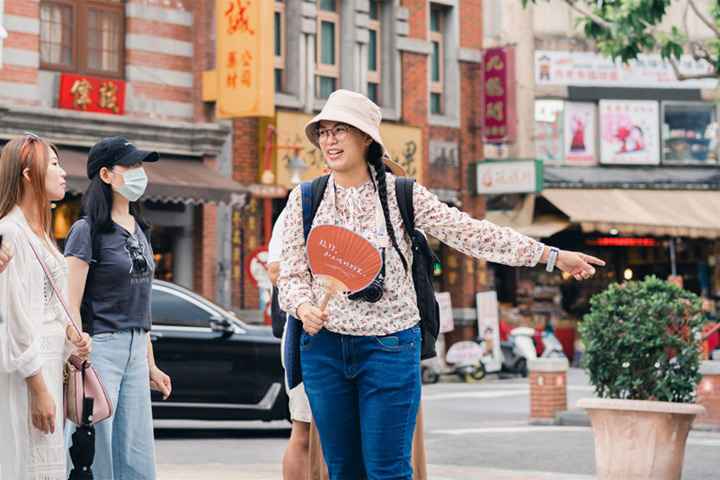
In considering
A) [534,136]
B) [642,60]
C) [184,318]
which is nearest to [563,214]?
[534,136]

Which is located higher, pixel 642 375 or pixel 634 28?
pixel 634 28

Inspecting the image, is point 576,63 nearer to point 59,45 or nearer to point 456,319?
point 456,319

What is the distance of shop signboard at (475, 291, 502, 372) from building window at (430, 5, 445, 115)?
13.1ft

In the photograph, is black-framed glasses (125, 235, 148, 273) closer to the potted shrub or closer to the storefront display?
the potted shrub

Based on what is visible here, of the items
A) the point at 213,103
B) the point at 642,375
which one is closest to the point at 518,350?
the point at 213,103

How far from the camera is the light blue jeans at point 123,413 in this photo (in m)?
5.61

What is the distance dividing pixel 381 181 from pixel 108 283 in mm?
1612

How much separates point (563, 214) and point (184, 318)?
613 inches

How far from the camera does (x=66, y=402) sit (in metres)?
5.16

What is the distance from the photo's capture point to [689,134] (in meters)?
30.3

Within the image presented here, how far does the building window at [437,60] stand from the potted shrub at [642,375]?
15849 mm

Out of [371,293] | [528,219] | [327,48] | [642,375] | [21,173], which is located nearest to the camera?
[371,293]

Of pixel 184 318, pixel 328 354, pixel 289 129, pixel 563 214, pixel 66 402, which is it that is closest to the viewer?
pixel 328 354

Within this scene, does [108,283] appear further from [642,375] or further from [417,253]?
[642,375]
